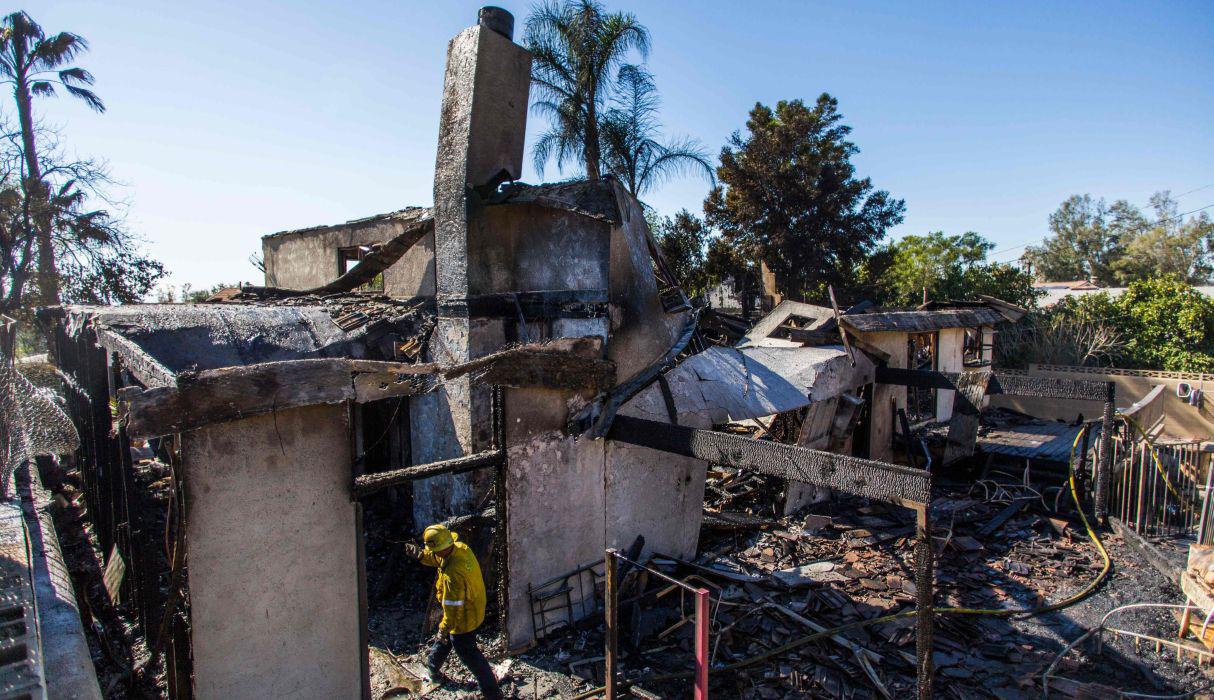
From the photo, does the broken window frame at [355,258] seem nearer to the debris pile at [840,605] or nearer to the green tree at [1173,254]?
the debris pile at [840,605]

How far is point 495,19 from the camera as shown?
27.9ft

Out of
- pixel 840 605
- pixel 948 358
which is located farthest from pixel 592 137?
pixel 840 605

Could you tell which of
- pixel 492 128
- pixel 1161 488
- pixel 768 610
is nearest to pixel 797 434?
pixel 768 610

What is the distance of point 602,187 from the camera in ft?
25.3

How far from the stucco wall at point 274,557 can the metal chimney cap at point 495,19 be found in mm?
6261

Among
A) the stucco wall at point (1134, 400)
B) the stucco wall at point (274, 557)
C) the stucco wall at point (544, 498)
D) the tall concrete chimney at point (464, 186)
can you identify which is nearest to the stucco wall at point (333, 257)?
the tall concrete chimney at point (464, 186)

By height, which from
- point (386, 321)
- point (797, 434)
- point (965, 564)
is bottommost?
point (965, 564)

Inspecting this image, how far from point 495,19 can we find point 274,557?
7.50m

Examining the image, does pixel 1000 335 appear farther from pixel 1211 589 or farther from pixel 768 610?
pixel 768 610

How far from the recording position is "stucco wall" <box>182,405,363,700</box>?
13.9ft

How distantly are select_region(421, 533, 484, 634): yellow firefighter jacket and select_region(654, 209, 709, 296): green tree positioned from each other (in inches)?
747

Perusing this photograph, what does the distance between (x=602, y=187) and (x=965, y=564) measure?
735cm

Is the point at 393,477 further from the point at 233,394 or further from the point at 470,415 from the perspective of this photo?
the point at 470,415

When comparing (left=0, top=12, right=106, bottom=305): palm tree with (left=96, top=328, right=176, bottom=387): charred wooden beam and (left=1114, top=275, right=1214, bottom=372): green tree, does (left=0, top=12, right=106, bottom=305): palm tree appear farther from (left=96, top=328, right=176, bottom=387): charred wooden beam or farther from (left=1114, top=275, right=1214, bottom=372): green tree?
(left=1114, top=275, right=1214, bottom=372): green tree
